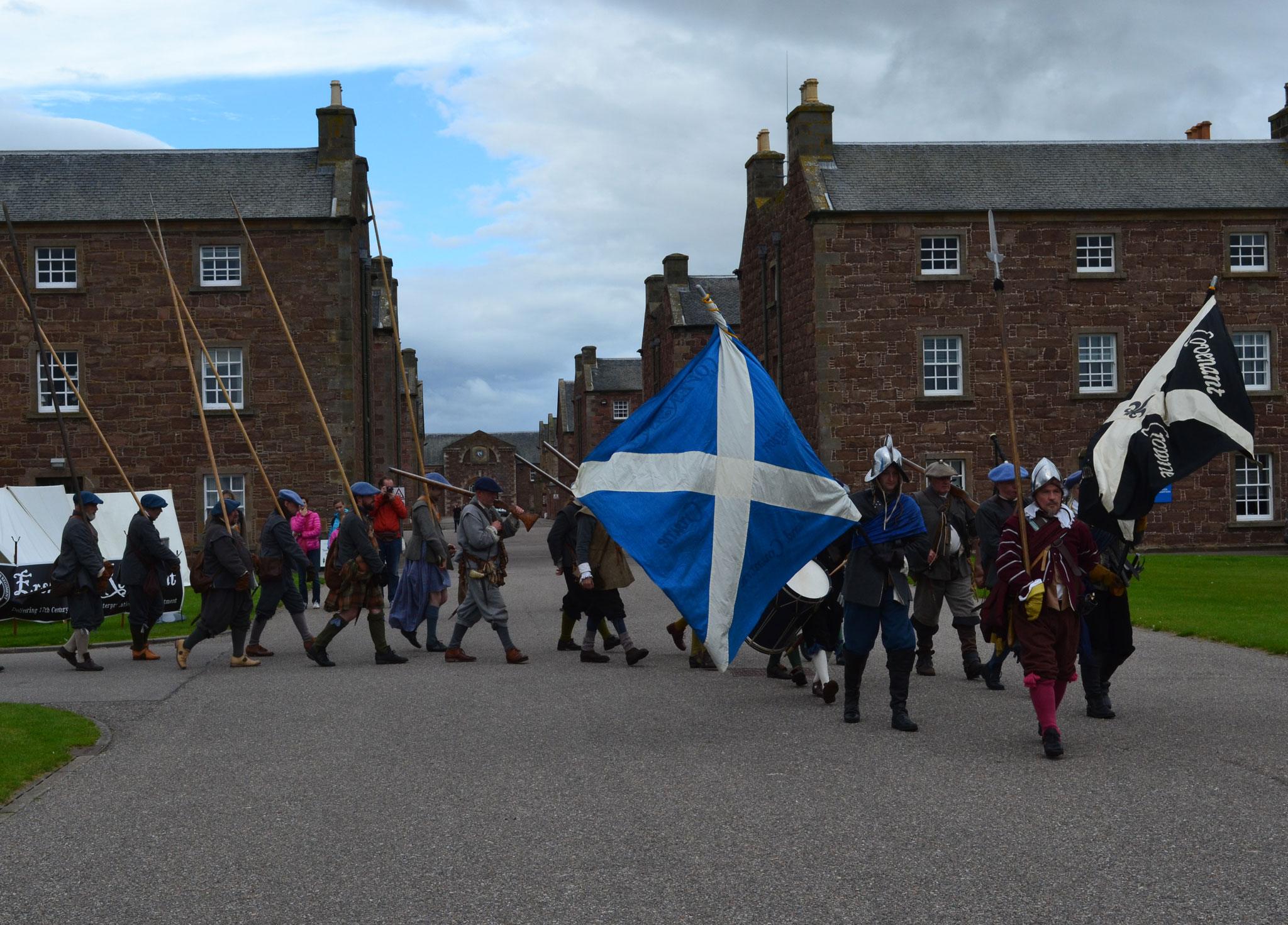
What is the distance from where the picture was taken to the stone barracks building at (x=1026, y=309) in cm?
3312

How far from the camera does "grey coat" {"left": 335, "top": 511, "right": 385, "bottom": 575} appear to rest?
13.0 meters

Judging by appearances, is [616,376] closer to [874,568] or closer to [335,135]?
[335,135]

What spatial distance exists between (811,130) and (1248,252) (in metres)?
11.8

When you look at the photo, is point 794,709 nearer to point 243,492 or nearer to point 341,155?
point 243,492

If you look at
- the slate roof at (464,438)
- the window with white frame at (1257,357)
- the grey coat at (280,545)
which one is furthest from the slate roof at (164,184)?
the slate roof at (464,438)

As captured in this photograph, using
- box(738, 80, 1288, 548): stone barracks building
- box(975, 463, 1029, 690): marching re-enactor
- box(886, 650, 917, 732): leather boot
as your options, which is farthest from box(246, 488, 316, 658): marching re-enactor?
box(738, 80, 1288, 548): stone barracks building

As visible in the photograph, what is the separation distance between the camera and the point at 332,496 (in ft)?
105

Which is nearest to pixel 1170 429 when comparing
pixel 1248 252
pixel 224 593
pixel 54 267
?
pixel 224 593

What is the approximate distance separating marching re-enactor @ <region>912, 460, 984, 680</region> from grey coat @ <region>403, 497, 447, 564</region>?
5.08 metres

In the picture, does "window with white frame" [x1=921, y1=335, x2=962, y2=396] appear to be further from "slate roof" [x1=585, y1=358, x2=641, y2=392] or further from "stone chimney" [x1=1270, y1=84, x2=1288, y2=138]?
"slate roof" [x1=585, y1=358, x2=641, y2=392]

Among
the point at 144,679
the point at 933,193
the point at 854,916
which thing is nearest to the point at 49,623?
the point at 144,679

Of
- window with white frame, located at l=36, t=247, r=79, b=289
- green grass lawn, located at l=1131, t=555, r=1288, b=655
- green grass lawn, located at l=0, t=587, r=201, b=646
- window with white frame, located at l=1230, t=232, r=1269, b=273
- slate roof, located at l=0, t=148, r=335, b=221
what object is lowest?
green grass lawn, located at l=0, t=587, r=201, b=646

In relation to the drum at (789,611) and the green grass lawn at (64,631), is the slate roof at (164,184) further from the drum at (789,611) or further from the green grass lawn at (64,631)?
the drum at (789,611)

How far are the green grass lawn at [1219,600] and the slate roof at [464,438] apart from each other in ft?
347
